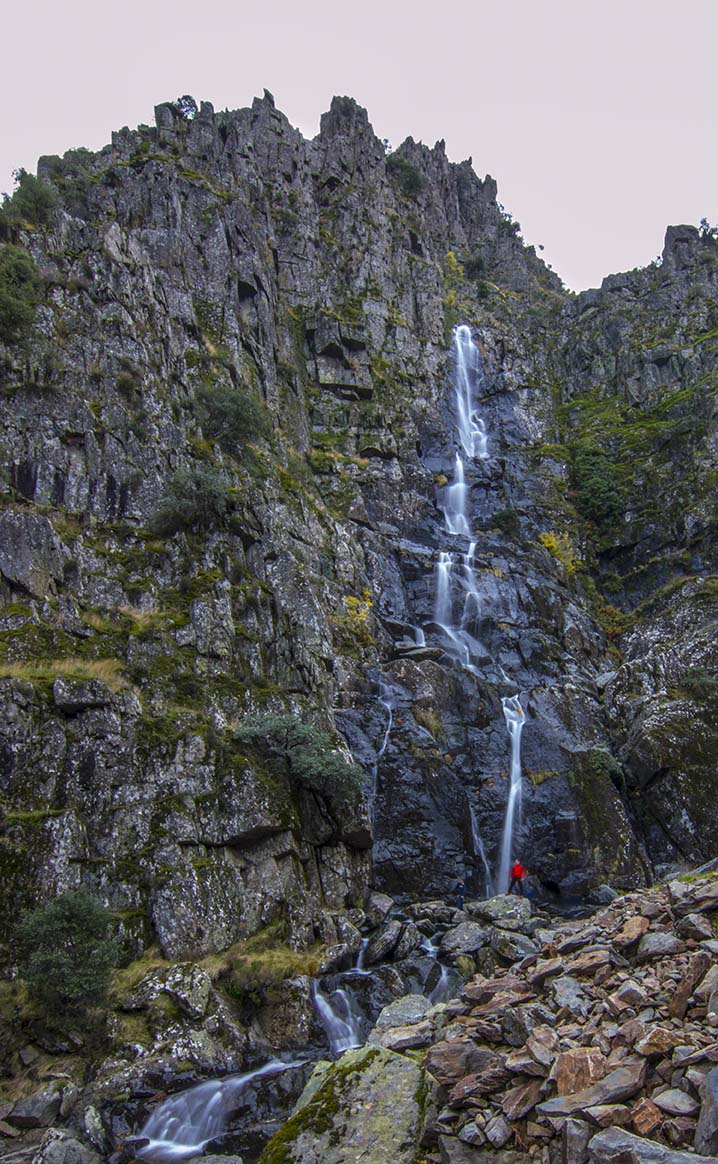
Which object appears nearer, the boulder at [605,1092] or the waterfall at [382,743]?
the boulder at [605,1092]

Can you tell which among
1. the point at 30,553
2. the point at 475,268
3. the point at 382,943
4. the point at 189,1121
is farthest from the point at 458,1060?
the point at 475,268

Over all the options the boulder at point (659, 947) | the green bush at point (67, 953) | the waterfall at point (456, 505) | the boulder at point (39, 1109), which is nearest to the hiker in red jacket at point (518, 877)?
the green bush at point (67, 953)

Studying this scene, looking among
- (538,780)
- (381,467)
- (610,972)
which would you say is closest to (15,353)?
(381,467)

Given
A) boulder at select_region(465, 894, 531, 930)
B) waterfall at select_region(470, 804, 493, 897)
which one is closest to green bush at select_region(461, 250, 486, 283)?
waterfall at select_region(470, 804, 493, 897)

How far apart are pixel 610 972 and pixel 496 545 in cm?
3426

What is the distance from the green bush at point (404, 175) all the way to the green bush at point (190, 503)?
50552 mm

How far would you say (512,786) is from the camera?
27984 millimetres

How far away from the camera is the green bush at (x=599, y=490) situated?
149 feet

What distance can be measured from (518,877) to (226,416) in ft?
74.3

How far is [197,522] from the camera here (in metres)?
27.6

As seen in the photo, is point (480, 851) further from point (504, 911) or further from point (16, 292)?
point (16, 292)

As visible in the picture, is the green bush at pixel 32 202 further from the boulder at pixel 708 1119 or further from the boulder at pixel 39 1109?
the boulder at pixel 708 1119

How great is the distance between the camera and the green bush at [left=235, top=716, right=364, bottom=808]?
72.0 feet

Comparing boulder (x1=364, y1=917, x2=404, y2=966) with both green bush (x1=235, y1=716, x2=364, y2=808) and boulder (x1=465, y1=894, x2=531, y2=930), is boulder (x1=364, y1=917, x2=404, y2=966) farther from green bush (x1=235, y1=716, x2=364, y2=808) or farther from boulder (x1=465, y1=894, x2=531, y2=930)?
green bush (x1=235, y1=716, x2=364, y2=808)
